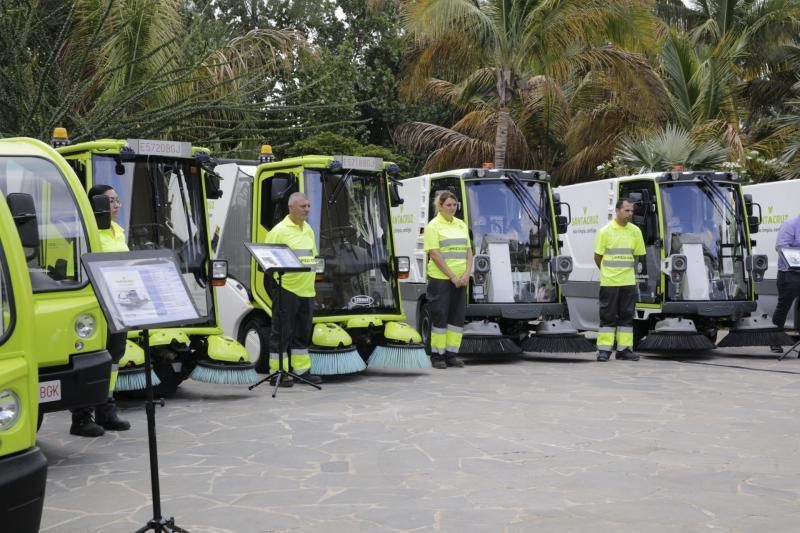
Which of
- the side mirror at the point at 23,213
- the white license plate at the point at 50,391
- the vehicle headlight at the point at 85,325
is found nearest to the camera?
the side mirror at the point at 23,213

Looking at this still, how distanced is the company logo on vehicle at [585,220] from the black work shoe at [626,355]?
96.5 inches

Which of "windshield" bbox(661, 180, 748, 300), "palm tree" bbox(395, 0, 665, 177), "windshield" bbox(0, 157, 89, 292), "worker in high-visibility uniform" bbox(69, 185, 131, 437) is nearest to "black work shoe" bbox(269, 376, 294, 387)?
"worker in high-visibility uniform" bbox(69, 185, 131, 437)

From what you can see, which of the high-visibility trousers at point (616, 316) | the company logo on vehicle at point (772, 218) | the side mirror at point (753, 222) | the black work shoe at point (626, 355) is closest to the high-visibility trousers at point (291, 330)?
the high-visibility trousers at point (616, 316)

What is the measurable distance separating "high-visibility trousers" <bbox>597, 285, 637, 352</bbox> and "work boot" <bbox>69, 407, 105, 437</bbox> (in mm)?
7085

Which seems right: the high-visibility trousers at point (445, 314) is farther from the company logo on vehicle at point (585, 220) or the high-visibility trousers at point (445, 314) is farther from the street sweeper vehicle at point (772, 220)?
the street sweeper vehicle at point (772, 220)

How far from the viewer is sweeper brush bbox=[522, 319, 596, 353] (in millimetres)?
13367

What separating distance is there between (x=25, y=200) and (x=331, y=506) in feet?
7.94

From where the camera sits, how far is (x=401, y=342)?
11766mm

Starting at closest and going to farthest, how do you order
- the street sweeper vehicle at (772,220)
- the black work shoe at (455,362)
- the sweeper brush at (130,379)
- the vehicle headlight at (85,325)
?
1. the vehicle headlight at (85,325)
2. the sweeper brush at (130,379)
3. the black work shoe at (455,362)
4. the street sweeper vehicle at (772,220)

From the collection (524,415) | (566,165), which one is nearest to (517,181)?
(524,415)

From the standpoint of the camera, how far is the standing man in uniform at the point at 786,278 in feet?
45.0

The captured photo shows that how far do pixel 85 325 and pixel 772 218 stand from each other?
11363mm

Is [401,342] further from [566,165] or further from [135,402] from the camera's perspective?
[566,165]

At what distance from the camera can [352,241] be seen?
12055mm
